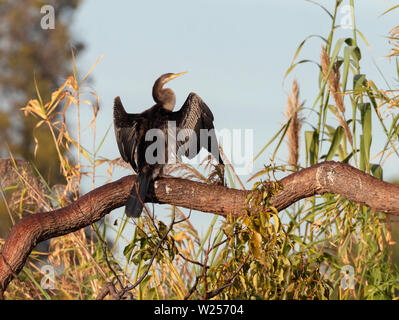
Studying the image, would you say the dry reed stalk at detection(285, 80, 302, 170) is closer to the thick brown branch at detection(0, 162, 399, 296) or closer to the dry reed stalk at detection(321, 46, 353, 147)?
the dry reed stalk at detection(321, 46, 353, 147)

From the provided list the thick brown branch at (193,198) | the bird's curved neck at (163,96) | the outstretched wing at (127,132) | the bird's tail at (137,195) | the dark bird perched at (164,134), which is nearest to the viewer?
the thick brown branch at (193,198)

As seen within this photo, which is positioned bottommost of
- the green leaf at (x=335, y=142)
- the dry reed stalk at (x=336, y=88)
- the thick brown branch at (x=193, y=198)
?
the thick brown branch at (x=193, y=198)

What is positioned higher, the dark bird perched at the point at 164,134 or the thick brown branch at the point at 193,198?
the dark bird perched at the point at 164,134

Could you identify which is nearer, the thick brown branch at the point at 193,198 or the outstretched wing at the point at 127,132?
the thick brown branch at the point at 193,198

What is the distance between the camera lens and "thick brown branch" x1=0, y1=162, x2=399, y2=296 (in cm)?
276

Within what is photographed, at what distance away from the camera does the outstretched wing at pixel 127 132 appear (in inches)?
129

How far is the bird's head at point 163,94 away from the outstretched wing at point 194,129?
37cm

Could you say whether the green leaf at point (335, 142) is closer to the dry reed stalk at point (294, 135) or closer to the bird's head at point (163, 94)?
the dry reed stalk at point (294, 135)

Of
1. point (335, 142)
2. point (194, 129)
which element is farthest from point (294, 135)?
point (194, 129)

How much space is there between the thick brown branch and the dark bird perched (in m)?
0.15

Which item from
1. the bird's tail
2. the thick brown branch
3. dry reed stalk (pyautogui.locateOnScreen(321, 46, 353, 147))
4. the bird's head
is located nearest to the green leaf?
dry reed stalk (pyautogui.locateOnScreen(321, 46, 353, 147))

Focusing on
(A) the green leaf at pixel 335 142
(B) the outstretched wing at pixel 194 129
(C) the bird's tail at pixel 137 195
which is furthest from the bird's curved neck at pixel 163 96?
(A) the green leaf at pixel 335 142
